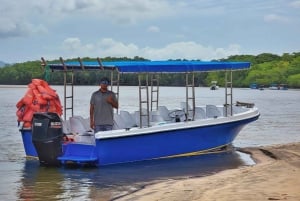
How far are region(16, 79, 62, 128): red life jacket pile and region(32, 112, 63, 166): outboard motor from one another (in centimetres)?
74

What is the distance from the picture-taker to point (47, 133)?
43.1ft

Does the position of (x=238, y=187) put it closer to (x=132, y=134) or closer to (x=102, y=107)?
(x=132, y=134)

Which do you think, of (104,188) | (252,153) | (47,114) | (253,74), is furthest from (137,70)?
(253,74)

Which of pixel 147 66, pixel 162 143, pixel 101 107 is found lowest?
pixel 162 143

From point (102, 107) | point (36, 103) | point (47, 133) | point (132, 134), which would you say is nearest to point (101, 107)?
point (102, 107)

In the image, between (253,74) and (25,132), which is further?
(253,74)

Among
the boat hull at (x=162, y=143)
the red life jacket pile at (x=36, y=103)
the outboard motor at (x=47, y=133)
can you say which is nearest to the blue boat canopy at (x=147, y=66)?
the red life jacket pile at (x=36, y=103)

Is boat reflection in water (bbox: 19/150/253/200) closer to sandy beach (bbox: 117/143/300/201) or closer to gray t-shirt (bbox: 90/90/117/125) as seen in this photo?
sandy beach (bbox: 117/143/300/201)

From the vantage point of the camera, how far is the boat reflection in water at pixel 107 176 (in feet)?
36.6

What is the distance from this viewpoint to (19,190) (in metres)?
11.4

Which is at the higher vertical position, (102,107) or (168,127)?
(102,107)

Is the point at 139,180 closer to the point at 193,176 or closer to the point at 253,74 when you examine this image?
the point at 193,176

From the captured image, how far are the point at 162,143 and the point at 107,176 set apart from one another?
6.51 ft

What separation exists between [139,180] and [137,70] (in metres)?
2.71
